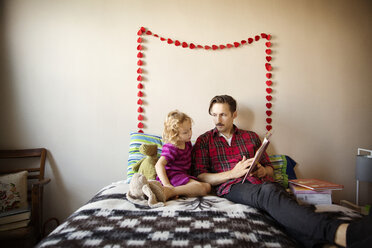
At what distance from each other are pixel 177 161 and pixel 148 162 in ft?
0.70

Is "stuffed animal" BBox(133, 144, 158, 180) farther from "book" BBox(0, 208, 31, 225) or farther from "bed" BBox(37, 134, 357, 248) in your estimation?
"book" BBox(0, 208, 31, 225)

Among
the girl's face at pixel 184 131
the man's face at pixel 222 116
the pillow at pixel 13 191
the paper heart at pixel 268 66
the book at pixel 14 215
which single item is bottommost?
the book at pixel 14 215

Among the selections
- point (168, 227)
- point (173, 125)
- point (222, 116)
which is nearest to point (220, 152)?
point (222, 116)

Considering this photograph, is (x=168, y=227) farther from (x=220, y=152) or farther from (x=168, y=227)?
(x=220, y=152)

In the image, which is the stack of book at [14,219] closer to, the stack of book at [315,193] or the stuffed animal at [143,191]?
the stuffed animal at [143,191]

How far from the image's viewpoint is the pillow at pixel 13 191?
63.0 inches

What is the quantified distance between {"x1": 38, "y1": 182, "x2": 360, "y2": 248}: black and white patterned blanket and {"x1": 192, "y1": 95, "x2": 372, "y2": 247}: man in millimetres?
72

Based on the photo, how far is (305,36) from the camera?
207 cm

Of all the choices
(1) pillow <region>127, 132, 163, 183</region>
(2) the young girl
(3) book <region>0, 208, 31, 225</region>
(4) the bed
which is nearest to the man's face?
(2) the young girl

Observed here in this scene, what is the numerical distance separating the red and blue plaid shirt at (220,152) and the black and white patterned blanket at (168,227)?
0.42m

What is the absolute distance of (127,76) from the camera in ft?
6.42

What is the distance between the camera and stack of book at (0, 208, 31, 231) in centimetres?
152

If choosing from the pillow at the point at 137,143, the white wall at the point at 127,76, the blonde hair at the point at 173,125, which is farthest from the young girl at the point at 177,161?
the white wall at the point at 127,76

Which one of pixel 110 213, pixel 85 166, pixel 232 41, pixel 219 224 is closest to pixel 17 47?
pixel 85 166
